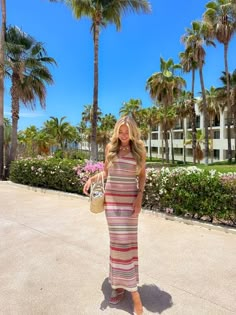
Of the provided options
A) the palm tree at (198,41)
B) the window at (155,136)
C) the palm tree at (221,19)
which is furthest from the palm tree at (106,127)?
the palm tree at (221,19)

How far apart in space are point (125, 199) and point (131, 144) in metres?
0.51

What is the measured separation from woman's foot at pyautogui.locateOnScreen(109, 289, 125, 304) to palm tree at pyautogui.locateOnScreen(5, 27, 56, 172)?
1186cm

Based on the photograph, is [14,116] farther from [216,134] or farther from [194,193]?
[216,134]

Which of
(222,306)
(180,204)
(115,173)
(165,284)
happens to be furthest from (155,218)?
(115,173)

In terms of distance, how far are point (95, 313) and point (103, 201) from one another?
101 centimetres

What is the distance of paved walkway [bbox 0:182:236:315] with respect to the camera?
8.45 feet

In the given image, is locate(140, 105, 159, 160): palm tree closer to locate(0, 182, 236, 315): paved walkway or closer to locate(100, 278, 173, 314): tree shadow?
locate(0, 182, 236, 315): paved walkway

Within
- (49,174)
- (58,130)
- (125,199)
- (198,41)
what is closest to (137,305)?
(125,199)

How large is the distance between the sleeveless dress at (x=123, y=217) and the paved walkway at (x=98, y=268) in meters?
0.36

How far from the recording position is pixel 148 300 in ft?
8.71

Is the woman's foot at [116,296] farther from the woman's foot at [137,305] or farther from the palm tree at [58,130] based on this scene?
the palm tree at [58,130]

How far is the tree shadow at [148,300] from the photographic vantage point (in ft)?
8.29

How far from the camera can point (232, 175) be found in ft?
16.9

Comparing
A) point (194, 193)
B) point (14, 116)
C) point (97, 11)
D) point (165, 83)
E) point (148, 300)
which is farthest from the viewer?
point (165, 83)
